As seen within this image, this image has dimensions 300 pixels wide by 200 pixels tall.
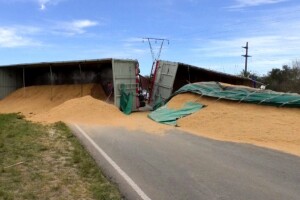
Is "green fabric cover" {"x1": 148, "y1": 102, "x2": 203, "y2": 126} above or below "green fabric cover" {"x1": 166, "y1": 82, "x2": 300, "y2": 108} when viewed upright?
below

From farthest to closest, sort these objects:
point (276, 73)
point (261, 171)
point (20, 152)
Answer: point (276, 73)
point (20, 152)
point (261, 171)

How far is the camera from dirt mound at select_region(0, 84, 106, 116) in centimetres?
3269

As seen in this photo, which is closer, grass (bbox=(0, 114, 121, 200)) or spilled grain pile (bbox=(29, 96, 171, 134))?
grass (bbox=(0, 114, 121, 200))

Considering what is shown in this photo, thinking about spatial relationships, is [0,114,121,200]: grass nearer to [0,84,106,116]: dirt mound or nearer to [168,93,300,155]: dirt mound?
[168,93,300,155]: dirt mound

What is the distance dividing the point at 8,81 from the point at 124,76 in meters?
12.4

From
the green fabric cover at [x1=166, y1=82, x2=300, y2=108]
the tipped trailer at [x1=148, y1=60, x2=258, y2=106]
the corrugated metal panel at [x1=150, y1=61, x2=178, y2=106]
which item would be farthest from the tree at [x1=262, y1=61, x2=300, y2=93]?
the green fabric cover at [x1=166, y1=82, x2=300, y2=108]

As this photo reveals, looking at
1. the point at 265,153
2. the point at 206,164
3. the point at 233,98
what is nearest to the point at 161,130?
the point at 233,98

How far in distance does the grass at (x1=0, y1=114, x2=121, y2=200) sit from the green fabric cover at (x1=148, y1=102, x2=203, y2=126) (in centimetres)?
749

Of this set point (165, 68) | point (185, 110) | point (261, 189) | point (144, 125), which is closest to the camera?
point (261, 189)

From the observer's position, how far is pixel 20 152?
40.0 ft

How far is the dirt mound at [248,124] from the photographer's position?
595 inches

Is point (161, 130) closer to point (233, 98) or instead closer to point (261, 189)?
point (233, 98)

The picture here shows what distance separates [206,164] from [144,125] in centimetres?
1023

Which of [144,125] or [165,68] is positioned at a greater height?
[165,68]
